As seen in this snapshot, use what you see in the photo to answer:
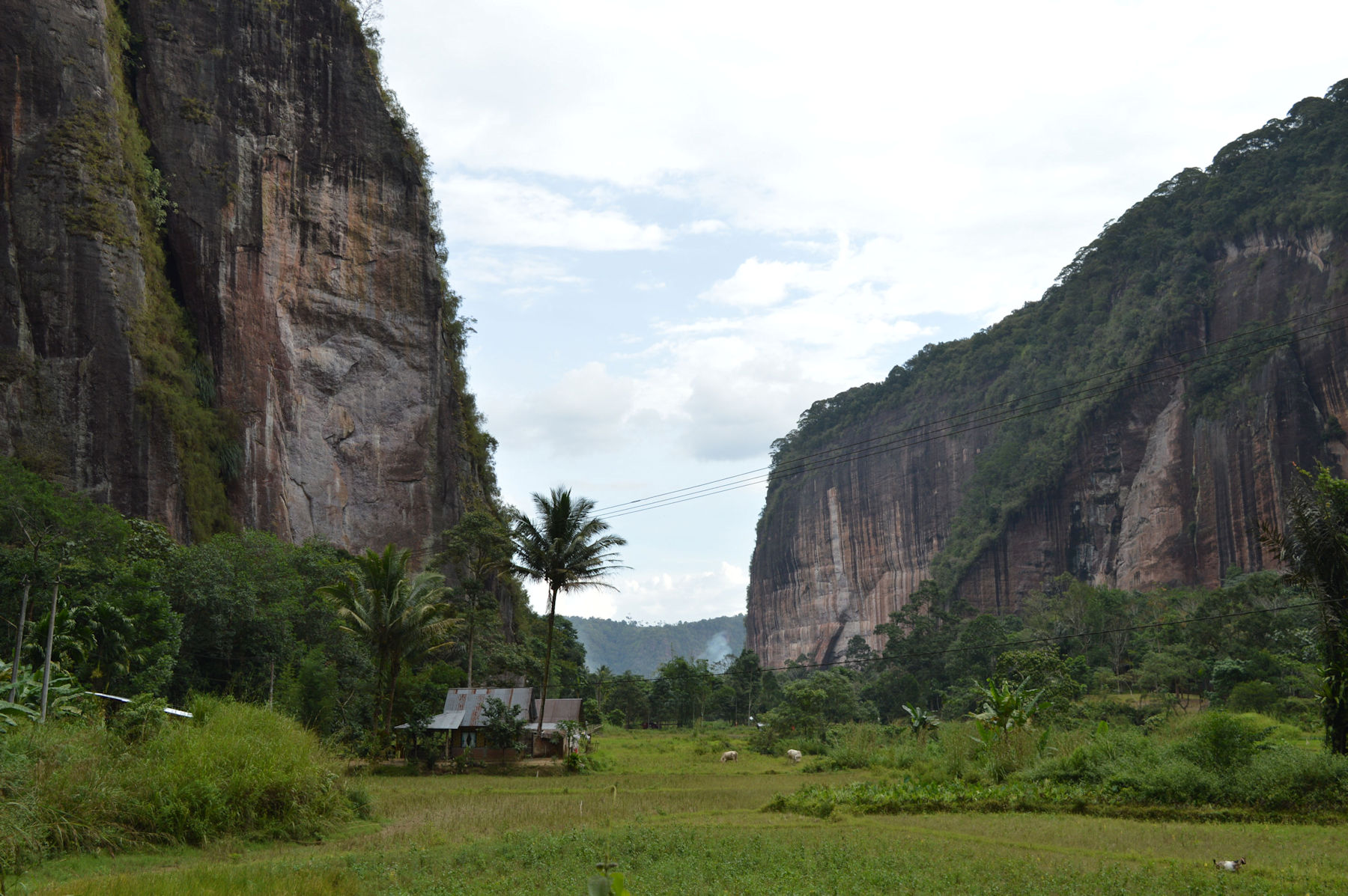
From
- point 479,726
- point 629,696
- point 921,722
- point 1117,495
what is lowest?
point 629,696

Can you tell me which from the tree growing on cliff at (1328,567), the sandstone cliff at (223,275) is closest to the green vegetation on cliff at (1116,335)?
the tree growing on cliff at (1328,567)

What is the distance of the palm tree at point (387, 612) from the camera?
23.8 m

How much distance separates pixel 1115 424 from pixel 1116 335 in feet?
29.2

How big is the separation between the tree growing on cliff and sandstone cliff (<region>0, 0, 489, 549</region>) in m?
30.5

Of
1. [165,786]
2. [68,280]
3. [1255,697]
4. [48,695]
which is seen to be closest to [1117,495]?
[1255,697]

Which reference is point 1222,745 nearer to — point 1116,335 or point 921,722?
point 921,722

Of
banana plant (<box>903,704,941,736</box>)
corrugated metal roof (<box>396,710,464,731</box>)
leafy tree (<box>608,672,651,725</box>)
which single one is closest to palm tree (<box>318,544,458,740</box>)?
corrugated metal roof (<box>396,710,464,731</box>)

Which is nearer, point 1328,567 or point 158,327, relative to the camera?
point 1328,567

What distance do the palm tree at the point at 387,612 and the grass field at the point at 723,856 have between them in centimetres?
790

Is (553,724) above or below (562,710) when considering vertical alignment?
below

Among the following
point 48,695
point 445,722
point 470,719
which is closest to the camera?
point 48,695

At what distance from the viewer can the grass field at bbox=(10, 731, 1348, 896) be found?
9.04 m

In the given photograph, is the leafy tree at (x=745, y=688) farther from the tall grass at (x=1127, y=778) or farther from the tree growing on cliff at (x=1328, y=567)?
the tree growing on cliff at (x=1328, y=567)

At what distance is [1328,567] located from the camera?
1563 cm
